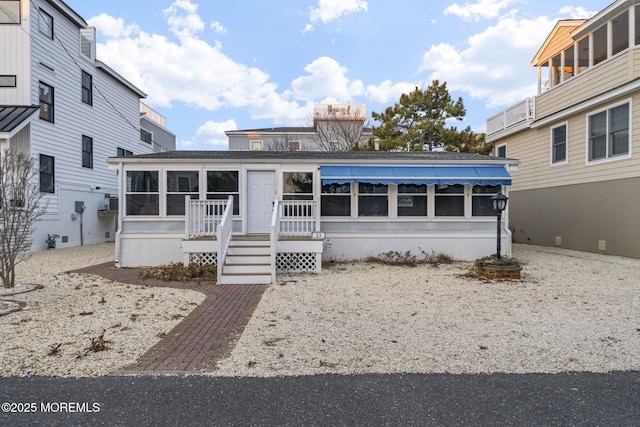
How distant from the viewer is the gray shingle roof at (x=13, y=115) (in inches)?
450

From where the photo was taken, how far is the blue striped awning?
1022 centimetres

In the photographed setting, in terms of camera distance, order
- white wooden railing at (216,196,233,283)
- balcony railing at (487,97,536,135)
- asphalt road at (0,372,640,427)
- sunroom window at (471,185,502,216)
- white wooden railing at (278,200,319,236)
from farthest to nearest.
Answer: balcony railing at (487,97,536,135) < sunroom window at (471,185,502,216) < white wooden railing at (278,200,319,236) < white wooden railing at (216,196,233,283) < asphalt road at (0,372,640,427)

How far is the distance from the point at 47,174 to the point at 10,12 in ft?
18.3

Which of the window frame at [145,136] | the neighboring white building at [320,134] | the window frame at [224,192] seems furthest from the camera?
the neighboring white building at [320,134]

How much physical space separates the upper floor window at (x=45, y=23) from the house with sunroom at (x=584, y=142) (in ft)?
61.6

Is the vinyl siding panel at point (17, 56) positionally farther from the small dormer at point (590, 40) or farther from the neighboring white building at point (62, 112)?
the small dormer at point (590, 40)

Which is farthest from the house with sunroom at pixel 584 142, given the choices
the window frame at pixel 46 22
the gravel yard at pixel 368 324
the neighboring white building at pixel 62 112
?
A: the window frame at pixel 46 22

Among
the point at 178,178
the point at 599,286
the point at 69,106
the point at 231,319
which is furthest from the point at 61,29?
the point at 599,286

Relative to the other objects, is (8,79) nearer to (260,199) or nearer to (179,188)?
(179,188)

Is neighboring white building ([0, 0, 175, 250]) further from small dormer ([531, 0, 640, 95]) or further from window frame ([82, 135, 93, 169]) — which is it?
small dormer ([531, 0, 640, 95])

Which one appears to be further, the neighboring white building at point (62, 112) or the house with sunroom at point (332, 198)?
the neighboring white building at point (62, 112)

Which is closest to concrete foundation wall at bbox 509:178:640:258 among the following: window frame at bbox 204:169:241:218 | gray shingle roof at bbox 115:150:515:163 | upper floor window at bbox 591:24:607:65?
gray shingle roof at bbox 115:150:515:163

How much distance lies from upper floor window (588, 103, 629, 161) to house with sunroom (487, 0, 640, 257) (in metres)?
0.03

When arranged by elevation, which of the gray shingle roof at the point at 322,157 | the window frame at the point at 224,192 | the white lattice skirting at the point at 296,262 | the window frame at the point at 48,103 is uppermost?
the window frame at the point at 48,103
